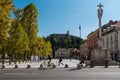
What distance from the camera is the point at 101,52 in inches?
2207

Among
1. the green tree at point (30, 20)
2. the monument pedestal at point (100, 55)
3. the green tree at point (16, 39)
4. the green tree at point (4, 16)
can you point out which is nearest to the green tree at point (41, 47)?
the green tree at point (30, 20)

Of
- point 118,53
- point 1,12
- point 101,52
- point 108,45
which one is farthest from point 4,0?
point 108,45

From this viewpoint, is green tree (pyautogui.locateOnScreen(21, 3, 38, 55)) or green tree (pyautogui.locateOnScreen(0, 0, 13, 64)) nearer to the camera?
green tree (pyautogui.locateOnScreen(0, 0, 13, 64))

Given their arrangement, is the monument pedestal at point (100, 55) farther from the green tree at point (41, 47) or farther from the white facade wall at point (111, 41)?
the white facade wall at point (111, 41)

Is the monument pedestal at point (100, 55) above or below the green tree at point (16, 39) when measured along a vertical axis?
below

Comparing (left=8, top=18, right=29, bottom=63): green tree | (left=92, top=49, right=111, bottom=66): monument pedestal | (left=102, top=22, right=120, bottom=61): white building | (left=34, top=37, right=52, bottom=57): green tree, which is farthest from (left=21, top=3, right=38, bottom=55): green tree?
(left=92, top=49, right=111, bottom=66): monument pedestal

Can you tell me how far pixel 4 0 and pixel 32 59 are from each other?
4303cm

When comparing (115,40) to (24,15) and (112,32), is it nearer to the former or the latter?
(112,32)

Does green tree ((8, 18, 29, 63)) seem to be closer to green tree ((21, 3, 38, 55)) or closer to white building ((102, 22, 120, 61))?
green tree ((21, 3, 38, 55))

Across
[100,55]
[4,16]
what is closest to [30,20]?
[100,55]

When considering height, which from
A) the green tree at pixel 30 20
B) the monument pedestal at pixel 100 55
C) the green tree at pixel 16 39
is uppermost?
the green tree at pixel 30 20

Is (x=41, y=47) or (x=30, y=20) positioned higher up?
(x=30, y=20)

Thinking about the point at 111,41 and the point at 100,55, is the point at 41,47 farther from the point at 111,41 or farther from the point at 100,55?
the point at 100,55

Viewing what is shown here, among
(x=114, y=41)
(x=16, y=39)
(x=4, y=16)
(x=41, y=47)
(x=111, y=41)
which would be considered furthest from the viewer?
(x=41, y=47)
